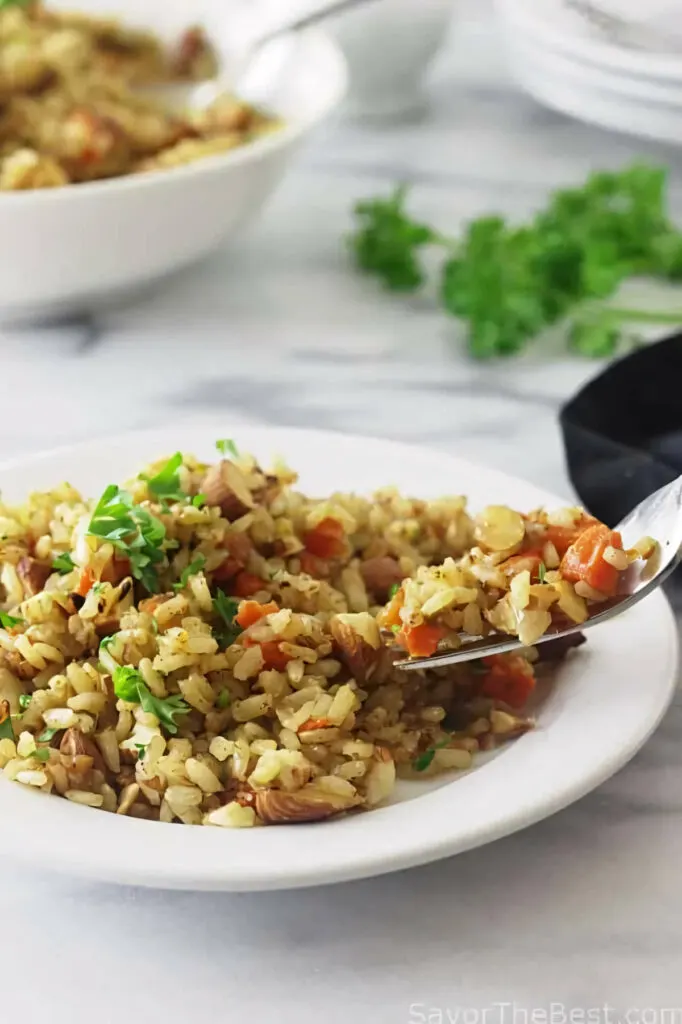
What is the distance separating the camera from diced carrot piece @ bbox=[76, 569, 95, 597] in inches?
67.2

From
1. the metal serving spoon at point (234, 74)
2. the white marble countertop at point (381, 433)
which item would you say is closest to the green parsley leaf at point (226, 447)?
the white marble countertop at point (381, 433)

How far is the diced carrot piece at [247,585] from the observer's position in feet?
5.82

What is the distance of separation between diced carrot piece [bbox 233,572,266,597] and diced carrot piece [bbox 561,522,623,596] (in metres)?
0.37

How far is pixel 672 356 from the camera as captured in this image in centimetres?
237

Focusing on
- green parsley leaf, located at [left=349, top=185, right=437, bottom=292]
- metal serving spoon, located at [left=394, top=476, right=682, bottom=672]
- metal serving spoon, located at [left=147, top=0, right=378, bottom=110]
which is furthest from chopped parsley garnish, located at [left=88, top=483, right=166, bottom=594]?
metal serving spoon, located at [left=147, top=0, right=378, bottom=110]

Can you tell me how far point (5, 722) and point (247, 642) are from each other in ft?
0.96

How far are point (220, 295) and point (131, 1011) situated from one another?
200 centimetres

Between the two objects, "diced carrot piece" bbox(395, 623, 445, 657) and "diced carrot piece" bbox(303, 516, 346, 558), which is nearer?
"diced carrot piece" bbox(395, 623, 445, 657)

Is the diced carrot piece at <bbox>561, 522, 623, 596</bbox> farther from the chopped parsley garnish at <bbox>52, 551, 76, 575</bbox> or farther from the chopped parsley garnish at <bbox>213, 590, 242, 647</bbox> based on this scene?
the chopped parsley garnish at <bbox>52, 551, 76, 575</bbox>

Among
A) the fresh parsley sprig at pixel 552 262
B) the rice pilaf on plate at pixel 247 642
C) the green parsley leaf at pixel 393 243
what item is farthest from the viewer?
the green parsley leaf at pixel 393 243

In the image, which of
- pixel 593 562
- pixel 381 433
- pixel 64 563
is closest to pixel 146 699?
pixel 64 563

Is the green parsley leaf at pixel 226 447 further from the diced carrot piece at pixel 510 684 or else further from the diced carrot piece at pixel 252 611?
the diced carrot piece at pixel 510 684

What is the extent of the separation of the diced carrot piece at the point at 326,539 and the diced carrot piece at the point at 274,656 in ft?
0.72

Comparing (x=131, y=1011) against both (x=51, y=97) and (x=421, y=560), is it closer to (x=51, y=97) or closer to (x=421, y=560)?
(x=421, y=560)
